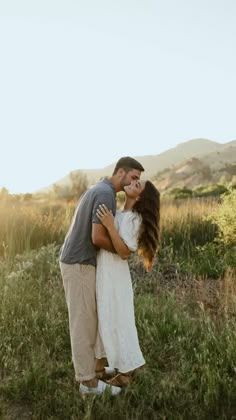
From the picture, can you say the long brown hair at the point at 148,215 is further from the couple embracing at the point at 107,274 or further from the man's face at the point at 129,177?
the man's face at the point at 129,177

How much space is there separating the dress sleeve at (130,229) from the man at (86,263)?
133 mm

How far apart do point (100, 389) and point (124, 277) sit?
862mm

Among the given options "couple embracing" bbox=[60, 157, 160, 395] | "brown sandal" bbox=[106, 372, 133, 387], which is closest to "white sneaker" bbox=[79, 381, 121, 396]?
"couple embracing" bbox=[60, 157, 160, 395]

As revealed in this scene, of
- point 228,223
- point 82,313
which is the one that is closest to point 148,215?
point 82,313

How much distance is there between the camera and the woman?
4184 mm

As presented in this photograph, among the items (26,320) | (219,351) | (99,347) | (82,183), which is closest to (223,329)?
(219,351)

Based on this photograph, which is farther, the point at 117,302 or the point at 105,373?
the point at 105,373

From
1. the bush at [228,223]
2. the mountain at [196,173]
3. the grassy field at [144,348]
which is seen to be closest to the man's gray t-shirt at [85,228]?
the grassy field at [144,348]

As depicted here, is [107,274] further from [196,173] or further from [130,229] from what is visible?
[196,173]

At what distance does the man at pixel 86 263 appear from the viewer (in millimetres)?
4078

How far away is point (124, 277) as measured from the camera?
429cm

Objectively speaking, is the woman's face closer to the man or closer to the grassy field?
the man

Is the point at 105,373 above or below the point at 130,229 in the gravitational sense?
below

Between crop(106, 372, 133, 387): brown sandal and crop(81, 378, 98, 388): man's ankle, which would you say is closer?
crop(81, 378, 98, 388): man's ankle
